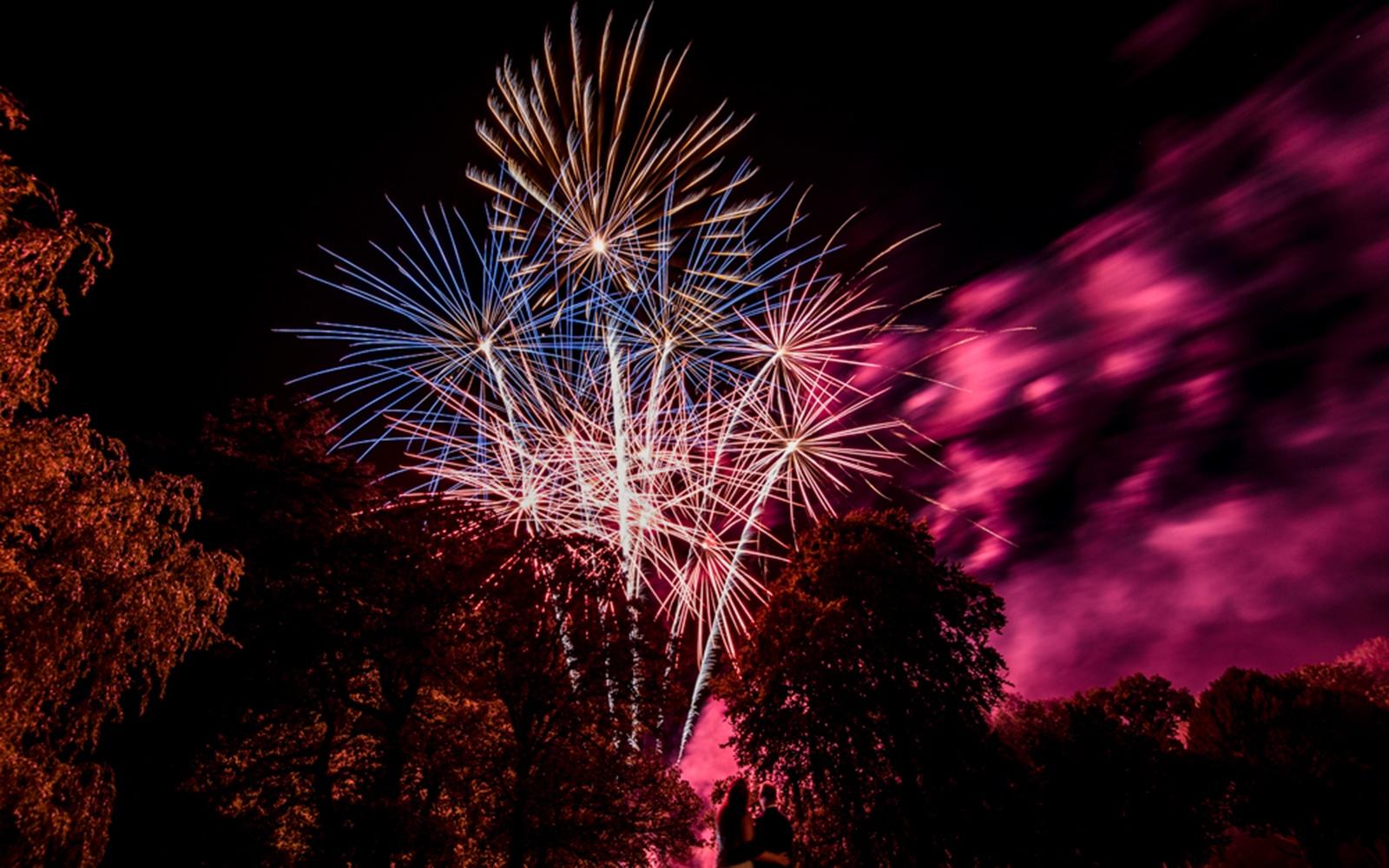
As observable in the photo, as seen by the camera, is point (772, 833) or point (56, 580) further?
point (56, 580)

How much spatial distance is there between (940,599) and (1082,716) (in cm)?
1088

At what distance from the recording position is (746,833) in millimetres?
4867

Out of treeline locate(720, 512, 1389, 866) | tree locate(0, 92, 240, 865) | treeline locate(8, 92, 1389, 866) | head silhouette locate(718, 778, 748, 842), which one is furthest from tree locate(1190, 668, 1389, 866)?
tree locate(0, 92, 240, 865)

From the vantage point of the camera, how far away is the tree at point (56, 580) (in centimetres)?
619

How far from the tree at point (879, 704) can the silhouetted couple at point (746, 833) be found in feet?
43.9

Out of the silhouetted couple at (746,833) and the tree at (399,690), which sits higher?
the tree at (399,690)

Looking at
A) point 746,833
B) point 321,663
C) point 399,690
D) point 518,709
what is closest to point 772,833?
point 746,833

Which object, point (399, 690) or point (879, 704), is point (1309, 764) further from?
point (399, 690)

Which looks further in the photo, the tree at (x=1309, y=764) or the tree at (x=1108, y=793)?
the tree at (x=1309, y=764)

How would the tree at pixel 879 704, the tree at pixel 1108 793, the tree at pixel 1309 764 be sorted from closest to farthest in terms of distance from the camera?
the tree at pixel 879 704, the tree at pixel 1108 793, the tree at pixel 1309 764

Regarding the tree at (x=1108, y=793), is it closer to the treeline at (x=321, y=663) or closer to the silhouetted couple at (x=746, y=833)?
the treeline at (x=321, y=663)

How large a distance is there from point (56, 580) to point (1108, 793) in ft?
96.3

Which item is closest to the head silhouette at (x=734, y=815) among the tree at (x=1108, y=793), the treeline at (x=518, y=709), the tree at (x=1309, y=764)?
the treeline at (x=518, y=709)

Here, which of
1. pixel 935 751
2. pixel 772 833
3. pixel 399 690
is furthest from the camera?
pixel 935 751
